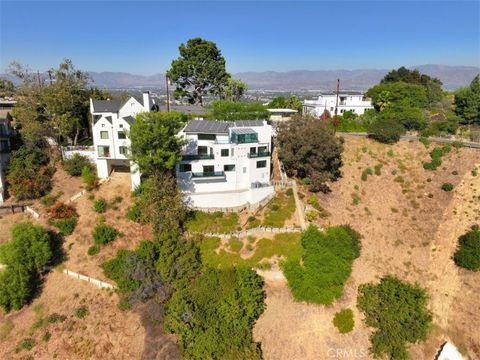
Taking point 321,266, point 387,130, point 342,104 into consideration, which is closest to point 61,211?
point 321,266

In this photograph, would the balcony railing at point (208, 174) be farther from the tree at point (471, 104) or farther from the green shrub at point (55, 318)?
the tree at point (471, 104)

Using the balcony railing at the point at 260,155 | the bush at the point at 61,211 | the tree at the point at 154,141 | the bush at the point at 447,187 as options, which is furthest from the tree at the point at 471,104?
the bush at the point at 61,211

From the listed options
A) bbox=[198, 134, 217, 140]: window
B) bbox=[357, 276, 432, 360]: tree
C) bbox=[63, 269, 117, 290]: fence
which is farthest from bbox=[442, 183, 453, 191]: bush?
bbox=[63, 269, 117, 290]: fence

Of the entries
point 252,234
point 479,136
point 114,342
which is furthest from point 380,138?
point 114,342

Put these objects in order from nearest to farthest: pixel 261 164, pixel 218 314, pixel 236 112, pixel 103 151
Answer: pixel 218 314 < pixel 261 164 < pixel 103 151 < pixel 236 112

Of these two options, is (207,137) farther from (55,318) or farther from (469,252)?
(469,252)

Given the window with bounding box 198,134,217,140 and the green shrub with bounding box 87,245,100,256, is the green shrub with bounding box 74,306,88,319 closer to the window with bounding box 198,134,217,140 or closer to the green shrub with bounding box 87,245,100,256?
the green shrub with bounding box 87,245,100,256
